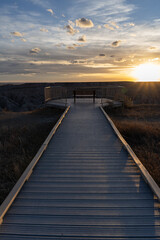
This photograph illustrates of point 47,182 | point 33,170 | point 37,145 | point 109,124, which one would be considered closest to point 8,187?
point 33,170

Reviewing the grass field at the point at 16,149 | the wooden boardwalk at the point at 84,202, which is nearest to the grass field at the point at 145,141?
the wooden boardwalk at the point at 84,202

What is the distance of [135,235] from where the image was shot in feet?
9.10

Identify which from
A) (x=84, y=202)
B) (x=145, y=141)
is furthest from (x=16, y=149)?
(x=145, y=141)

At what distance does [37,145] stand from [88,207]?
5.33 meters

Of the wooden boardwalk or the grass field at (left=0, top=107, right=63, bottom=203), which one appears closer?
the wooden boardwalk

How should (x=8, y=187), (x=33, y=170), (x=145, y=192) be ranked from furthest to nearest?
(x=8, y=187)
(x=33, y=170)
(x=145, y=192)

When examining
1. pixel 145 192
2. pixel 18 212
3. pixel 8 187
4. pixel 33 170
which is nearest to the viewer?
pixel 18 212

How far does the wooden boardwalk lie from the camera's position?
2.84m

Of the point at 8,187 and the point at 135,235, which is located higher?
the point at 135,235

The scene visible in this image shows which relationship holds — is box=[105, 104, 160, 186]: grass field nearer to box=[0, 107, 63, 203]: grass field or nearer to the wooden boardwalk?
the wooden boardwalk

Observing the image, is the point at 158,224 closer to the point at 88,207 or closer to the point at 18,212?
the point at 88,207

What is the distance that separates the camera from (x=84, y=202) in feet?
11.4

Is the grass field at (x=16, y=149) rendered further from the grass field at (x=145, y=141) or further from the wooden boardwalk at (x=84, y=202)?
the grass field at (x=145, y=141)

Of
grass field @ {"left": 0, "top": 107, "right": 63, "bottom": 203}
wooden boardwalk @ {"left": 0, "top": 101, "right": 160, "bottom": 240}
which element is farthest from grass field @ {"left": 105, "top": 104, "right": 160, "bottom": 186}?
grass field @ {"left": 0, "top": 107, "right": 63, "bottom": 203}
